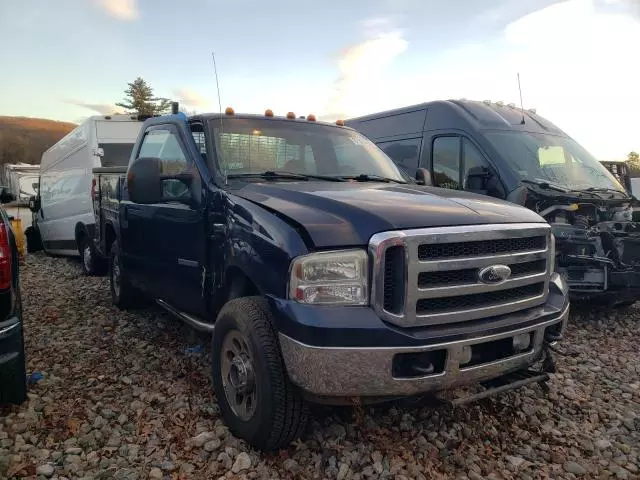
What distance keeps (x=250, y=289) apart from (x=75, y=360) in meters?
2.18

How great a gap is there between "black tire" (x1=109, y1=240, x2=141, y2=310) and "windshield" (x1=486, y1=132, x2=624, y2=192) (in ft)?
15.2

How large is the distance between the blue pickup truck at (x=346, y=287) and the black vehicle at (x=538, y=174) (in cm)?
178

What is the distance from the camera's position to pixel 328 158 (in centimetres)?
431

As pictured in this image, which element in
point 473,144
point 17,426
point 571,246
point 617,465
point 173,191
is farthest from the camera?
point 473,144

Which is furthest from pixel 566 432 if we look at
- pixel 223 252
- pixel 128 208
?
pixel 128 208

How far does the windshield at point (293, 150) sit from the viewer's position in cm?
395

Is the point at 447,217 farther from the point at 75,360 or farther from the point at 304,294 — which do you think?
the point at 75,360

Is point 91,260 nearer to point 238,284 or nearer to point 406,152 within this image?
point 406,152

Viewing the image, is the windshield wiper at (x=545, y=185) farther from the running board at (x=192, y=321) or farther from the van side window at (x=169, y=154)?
the running board at (x=192, y=321)

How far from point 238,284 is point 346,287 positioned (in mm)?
1001

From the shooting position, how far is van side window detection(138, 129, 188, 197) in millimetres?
4117

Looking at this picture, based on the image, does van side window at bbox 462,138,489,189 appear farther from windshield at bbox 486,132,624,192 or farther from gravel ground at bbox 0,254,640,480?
gravel ground at bbox 0,254,640,480

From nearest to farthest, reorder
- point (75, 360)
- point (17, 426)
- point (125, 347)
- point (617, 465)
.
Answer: point (617, 465)
point (17, 426)
point (75, 360)
point (125, 347)

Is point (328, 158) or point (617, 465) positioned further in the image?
point (328, 158)
